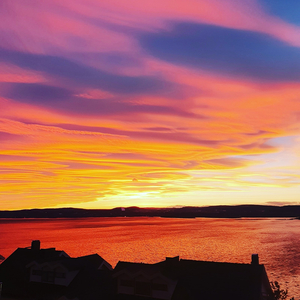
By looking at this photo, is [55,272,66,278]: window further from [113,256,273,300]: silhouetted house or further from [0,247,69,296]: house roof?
[113,256,273,300]: silhouetted house

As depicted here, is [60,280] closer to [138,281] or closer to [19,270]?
[19,270]

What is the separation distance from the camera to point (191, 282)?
3036 cm

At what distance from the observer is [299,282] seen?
2608 inches

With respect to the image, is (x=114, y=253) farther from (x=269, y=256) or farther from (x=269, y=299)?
(x=269, y=299)

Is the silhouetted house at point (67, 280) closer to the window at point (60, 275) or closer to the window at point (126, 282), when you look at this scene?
the window at point (60, 275)

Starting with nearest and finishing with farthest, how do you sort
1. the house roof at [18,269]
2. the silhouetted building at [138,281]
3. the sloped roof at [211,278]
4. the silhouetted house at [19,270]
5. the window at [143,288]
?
the sloped roof at [211,278]
the silhouetted building at [138,281]
the window at [143,288]
the silhouetted house at [19,270]
the house roof at [18,269]

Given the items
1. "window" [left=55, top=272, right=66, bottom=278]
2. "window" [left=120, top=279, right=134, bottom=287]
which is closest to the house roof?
Result: "window" [left=55, top=272, right=66, bottom=278]

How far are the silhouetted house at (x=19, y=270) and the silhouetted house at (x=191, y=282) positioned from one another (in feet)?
31.2

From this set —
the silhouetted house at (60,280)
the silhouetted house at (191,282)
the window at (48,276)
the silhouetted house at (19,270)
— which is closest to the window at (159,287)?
the silhouetted house at (191,282)

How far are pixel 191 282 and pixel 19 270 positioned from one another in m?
19.4

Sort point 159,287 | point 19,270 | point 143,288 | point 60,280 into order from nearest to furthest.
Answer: point 159,287 → point 143,288 → point 60,280 → point 19,270

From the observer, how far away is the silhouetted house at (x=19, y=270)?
1382 inches

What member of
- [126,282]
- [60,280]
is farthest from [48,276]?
[126,282]

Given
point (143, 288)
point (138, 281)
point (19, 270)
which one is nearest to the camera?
point (143, 288)
